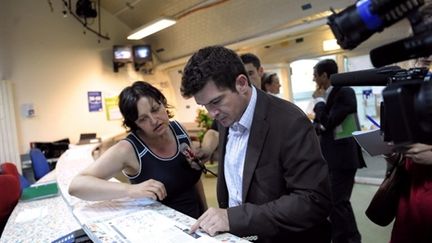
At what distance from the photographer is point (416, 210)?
3.41ft

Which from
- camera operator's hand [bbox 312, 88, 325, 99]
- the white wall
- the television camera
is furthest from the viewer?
the white wall

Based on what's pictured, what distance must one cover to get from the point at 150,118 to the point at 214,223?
67 centimetres

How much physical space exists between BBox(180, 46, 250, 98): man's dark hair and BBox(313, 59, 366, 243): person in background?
1664mm

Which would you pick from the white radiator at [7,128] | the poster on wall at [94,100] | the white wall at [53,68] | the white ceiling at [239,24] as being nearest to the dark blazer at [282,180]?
the white ceiling at [239,24]

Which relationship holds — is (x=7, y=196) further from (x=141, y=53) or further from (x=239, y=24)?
(x=141, y=53)

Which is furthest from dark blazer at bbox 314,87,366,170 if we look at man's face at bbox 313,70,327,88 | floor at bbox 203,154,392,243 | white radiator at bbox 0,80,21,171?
white radiator at bbox 0,80,21,171

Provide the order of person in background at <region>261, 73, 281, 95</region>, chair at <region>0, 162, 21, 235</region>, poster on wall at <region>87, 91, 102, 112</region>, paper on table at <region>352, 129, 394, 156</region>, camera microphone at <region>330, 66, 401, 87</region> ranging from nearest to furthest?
camera microphone at <region>330, 66, 401, 87</region>
paper on table at <region>352, 129, 394, 156</region>
chair at <region>0, 162, 21, 235</region>
person in background at <region>261, 73, 281, 95</region>
poster on wall at <region>87, 91, 102, 112</region>

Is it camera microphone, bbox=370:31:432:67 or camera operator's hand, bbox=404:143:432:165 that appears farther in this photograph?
camera operator's hand, bbox=404:143:432:165

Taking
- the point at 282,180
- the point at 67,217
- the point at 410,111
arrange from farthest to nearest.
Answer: the point at 67,217 < the point at 282,180 < the point at 410,111

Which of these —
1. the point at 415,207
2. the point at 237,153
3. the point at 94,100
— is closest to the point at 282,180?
the point at 237,153

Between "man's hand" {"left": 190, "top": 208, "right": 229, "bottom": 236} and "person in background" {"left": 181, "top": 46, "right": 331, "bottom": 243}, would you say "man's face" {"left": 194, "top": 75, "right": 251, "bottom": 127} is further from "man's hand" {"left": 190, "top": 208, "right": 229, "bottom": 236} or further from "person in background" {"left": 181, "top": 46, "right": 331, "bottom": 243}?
"man's hand" {"left": 190, "top": 208, "right": 229, "bottom": 236}

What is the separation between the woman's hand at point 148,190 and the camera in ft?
4.05

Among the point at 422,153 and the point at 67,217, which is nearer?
the point at 422,153

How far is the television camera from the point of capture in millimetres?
487
